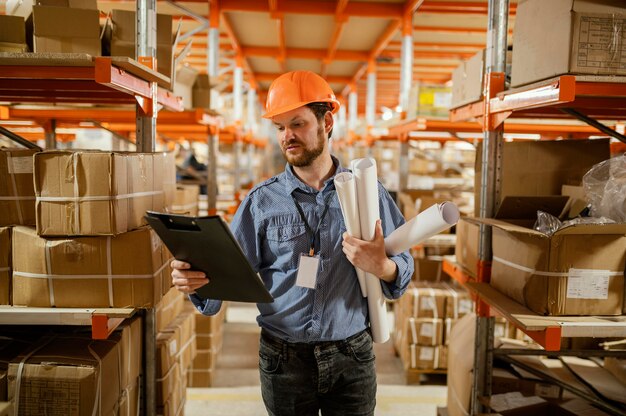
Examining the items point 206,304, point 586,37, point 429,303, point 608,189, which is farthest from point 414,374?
point 586,37

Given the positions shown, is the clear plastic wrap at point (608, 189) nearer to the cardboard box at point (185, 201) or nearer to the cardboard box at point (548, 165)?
the cardboard box at point (548, 165)

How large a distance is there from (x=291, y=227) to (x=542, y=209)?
152cm

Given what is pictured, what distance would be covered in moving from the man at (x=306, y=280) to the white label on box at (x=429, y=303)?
2705 millimetres

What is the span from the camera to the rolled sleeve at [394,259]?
1986 millimetres

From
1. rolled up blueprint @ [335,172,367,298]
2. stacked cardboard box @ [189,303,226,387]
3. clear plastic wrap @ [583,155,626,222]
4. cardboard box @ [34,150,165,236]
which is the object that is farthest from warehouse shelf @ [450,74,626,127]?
stacked cardboard box @ [189,303,226,387]

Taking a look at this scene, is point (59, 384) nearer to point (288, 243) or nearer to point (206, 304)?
point (206, 304)

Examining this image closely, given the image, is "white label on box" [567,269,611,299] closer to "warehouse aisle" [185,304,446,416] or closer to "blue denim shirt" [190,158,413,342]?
"blue denim shirt" [190,158,413,342]

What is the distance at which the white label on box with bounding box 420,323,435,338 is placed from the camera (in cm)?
470

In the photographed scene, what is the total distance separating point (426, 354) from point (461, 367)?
5.02 feet

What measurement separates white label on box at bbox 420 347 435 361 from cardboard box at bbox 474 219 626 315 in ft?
8.49

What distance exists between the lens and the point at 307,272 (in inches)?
77.7

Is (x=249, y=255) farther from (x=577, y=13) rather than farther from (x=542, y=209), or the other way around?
(x=577, y=13)

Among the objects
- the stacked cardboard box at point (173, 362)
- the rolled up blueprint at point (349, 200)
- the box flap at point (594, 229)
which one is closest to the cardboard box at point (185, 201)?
the stacked cardboard box at point (173, 362)

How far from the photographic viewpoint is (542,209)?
8.79ft
